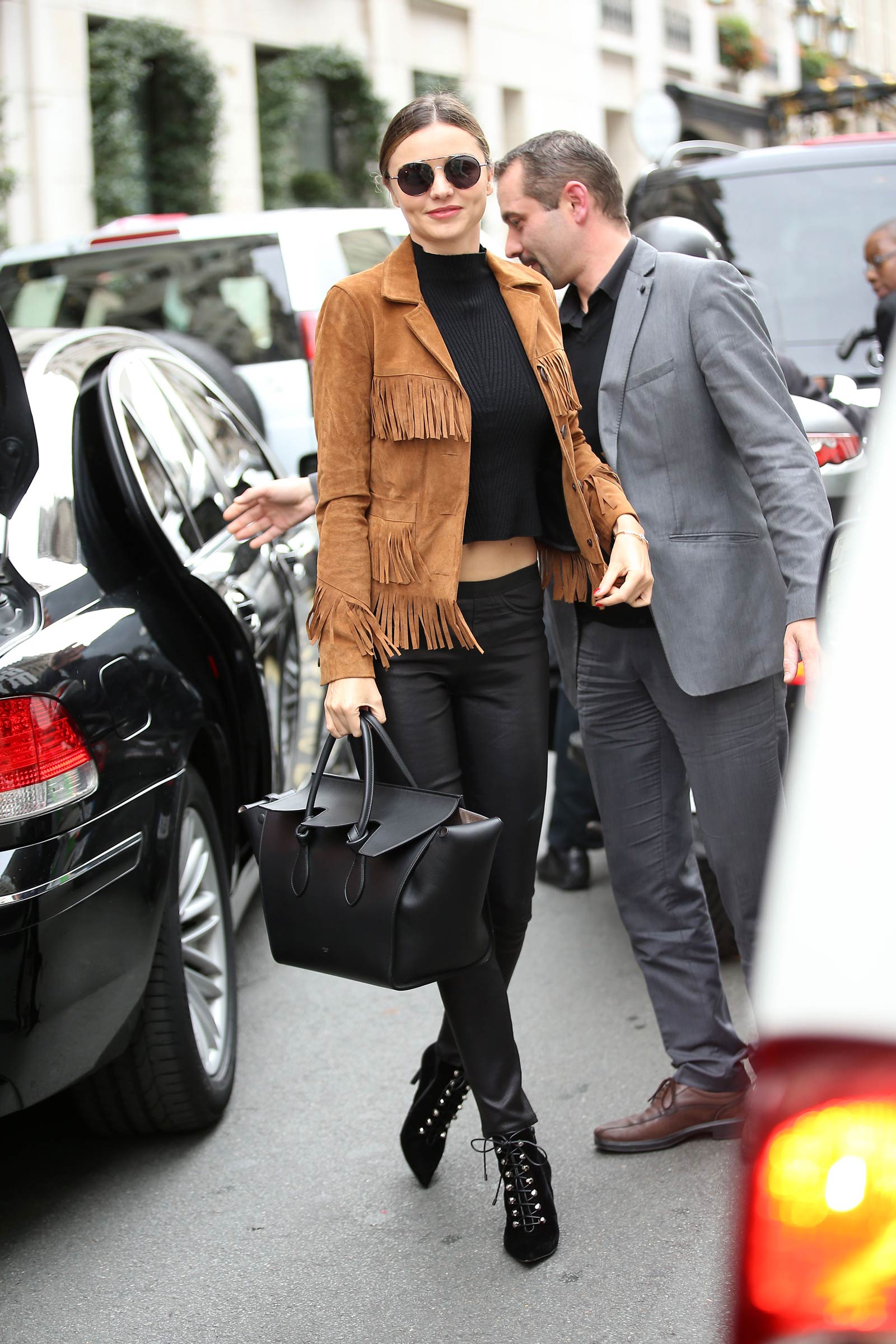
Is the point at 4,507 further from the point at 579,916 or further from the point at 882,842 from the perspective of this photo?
the point at 579,916

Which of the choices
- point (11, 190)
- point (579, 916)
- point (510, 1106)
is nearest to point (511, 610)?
point (510, 1106)

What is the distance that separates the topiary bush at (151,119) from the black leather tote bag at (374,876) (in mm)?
16276

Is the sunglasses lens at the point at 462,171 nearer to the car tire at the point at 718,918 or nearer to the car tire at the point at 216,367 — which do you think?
the car tire at the point at 718,918

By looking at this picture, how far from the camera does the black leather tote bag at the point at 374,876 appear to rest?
2.49 meters

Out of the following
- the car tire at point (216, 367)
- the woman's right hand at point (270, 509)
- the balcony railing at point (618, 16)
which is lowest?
the woman's right hand at point (270, 509)

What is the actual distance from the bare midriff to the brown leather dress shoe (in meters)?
1.19

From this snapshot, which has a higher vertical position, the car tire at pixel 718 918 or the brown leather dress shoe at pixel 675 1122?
the car tire at pixel 718 918

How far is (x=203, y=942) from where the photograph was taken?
3.51 m

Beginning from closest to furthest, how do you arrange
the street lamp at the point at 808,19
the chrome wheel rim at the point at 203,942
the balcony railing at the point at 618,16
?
→ 1. the chrome wheel rim at the point at 203,942
2. the street lamp at the point at 808,19
3. the balcony railing at the point at 618,16

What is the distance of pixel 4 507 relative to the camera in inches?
115

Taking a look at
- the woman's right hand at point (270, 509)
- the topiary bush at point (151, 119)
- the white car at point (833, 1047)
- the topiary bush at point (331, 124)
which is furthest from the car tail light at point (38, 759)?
the topiary bush at point (331, 124)

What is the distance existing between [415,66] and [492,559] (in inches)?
896

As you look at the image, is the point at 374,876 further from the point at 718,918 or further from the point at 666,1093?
the point at 718,918

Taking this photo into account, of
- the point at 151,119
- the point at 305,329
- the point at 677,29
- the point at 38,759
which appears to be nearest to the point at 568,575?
the point at 38,759
